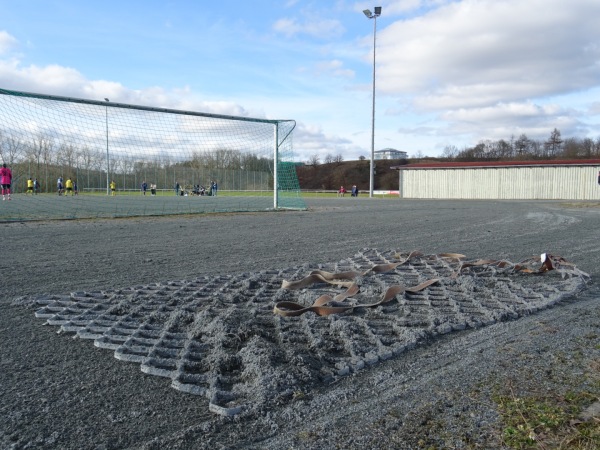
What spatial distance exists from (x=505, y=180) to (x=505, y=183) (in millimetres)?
271

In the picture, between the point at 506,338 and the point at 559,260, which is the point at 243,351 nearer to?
the point at 506,338

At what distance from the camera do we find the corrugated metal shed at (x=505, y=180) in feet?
128

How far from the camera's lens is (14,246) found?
8.33 meters

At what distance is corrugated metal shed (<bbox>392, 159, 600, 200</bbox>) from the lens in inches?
1542


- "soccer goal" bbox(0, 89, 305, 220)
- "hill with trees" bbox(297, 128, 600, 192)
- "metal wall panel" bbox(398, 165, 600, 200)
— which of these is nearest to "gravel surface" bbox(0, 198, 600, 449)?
"soccer goal" bbox(0, 89, 305, 220)

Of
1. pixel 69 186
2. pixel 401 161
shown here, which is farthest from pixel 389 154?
pixel 69 186

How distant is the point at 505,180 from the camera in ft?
140

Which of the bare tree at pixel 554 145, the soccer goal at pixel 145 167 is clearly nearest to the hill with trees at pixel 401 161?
the bare tree at pixel 554 145

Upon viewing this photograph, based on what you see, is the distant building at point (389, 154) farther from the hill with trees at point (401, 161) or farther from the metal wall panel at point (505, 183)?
the metal wall panel at point (505, 183)

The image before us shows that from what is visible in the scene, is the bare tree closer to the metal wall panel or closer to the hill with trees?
the hill with trees

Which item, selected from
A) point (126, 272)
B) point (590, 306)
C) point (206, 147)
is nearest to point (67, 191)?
point (206, 147)

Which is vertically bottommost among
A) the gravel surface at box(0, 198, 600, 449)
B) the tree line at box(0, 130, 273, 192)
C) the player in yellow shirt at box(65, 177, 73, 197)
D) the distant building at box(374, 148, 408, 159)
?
the gravel surface at box(0, 198, 600, 449)

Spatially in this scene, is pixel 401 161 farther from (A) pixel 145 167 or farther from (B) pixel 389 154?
(A) pixel 145 167

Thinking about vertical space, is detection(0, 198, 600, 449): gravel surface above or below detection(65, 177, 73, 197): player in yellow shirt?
below
